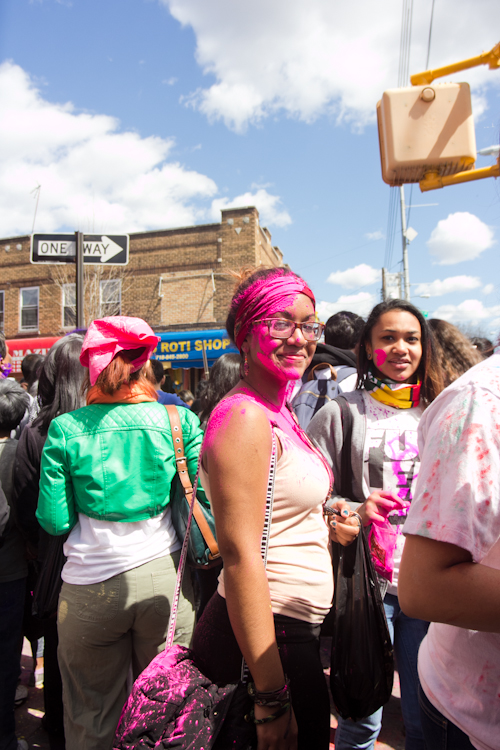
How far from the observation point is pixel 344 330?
392 centimetres

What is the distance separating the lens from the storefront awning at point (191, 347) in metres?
10.9

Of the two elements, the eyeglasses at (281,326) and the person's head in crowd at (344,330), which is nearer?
the eyeglasses at (281,326)

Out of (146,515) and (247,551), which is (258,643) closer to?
(247,551)

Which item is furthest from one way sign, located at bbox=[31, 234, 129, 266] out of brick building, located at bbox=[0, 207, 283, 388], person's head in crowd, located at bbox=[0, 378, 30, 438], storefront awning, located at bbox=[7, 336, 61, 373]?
brick building, located at bbox=[0, 207, 283, 388]

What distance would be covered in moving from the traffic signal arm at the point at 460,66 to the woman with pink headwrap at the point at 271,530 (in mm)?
3509

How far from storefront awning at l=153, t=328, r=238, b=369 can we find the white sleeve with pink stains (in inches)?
383

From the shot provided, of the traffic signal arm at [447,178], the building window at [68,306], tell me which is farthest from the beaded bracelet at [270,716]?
the building window at [68,306]

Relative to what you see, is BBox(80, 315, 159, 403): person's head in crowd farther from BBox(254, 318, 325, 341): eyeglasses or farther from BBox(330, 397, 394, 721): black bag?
BBox(330, 397, 394, 721): black bag

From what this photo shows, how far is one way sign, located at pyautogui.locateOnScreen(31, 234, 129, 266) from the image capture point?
16.0 ft

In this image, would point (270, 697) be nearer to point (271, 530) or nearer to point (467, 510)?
point (271, 530)

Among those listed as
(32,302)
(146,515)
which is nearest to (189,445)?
(146,515)

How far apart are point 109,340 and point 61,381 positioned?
1.80 ft

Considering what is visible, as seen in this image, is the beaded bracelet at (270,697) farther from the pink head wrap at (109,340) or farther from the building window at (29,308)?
the building window at (29,308)

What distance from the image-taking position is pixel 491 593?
916 mm
